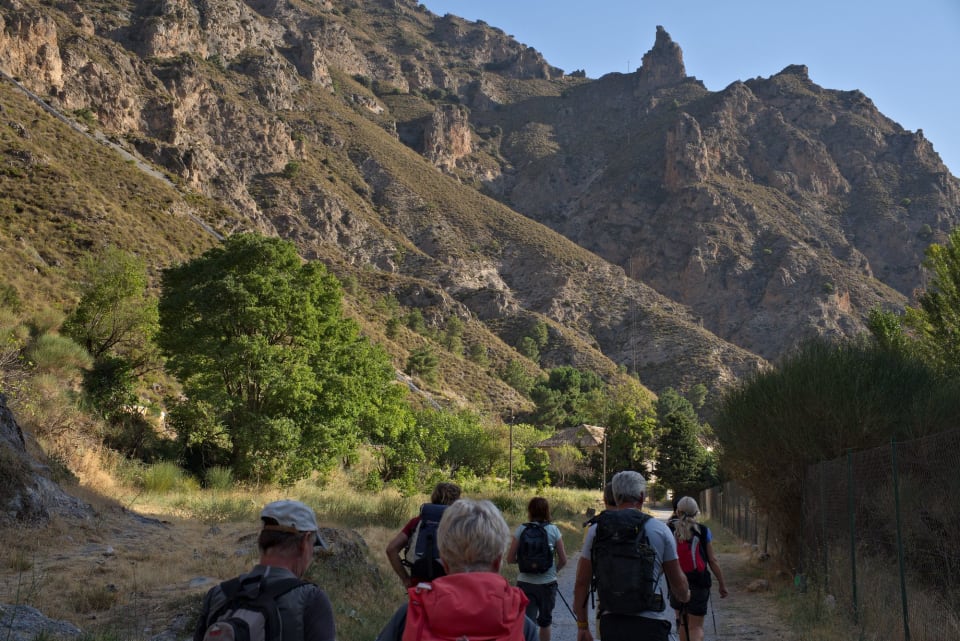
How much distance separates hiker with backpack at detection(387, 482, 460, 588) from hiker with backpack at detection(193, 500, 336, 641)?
91.6 inches

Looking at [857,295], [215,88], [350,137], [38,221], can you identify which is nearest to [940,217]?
[857,295]

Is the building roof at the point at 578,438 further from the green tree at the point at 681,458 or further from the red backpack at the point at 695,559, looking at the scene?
the red backpack at the point at 695,559

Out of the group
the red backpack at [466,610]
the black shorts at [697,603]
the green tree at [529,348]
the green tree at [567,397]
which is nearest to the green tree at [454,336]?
the green tree at [567,397]

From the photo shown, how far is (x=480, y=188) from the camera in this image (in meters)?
167

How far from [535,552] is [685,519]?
1.81 meters

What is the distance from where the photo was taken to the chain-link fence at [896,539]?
723 cm

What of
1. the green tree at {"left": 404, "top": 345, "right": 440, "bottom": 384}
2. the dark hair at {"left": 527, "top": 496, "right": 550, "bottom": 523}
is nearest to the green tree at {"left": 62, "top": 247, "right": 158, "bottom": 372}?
the dark hair at {"left": 527, "top": 496, "right": 550, "bottom": 523}

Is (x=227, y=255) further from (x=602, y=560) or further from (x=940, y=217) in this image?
(x=940, y=217)

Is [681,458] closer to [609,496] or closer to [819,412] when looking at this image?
[819,412]

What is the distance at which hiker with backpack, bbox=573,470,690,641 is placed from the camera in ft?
14.2

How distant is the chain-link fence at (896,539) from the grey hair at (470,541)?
5.49 metres

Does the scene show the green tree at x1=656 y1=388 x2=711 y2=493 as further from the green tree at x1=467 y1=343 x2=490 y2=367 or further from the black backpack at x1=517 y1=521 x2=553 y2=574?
the black backpack at x1=517 y1=521 x2=553 y2=574

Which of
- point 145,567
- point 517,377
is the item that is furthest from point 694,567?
point 517,377

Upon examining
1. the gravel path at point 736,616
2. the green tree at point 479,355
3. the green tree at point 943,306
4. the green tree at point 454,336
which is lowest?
the gravel path at point 736,616
